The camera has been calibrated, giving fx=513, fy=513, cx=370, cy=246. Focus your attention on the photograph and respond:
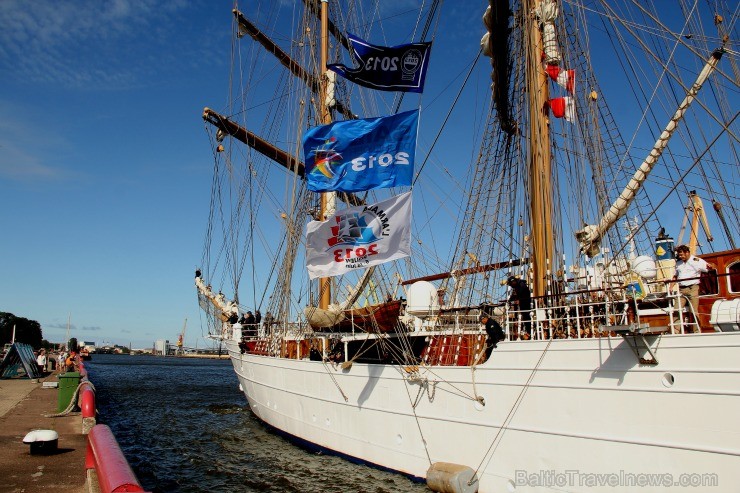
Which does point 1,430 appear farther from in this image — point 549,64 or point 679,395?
point 549,64

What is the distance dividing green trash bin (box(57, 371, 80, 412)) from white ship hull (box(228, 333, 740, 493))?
732 centimetres

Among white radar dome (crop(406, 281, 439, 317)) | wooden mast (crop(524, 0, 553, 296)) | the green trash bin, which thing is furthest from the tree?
wooden mast (crop(524, 0, 553, 296))

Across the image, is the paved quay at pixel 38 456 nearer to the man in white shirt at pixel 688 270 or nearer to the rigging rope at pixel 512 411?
the rigging rope at pixel 512 411

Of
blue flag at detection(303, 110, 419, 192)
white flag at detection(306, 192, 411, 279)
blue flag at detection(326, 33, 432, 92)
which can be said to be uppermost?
blue flag at detection(326, 33, 432, 92)

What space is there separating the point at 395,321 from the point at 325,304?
6303mm

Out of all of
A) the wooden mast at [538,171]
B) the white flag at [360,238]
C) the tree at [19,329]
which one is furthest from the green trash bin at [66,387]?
the tree at [19,329]

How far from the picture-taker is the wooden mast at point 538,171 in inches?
435

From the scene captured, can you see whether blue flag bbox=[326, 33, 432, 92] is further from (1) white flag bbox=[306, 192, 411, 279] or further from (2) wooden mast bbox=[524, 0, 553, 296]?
(1) white flag bbox=[306, 192, 411, 279]

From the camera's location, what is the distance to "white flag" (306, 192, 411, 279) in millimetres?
9578

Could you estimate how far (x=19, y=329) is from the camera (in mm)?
83250

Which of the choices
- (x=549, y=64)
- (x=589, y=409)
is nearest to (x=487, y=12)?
(x=549, y=64)

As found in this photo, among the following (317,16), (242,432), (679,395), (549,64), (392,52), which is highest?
(317,16)

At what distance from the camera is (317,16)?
20.2 metres

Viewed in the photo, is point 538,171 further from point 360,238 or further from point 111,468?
point 111,468
